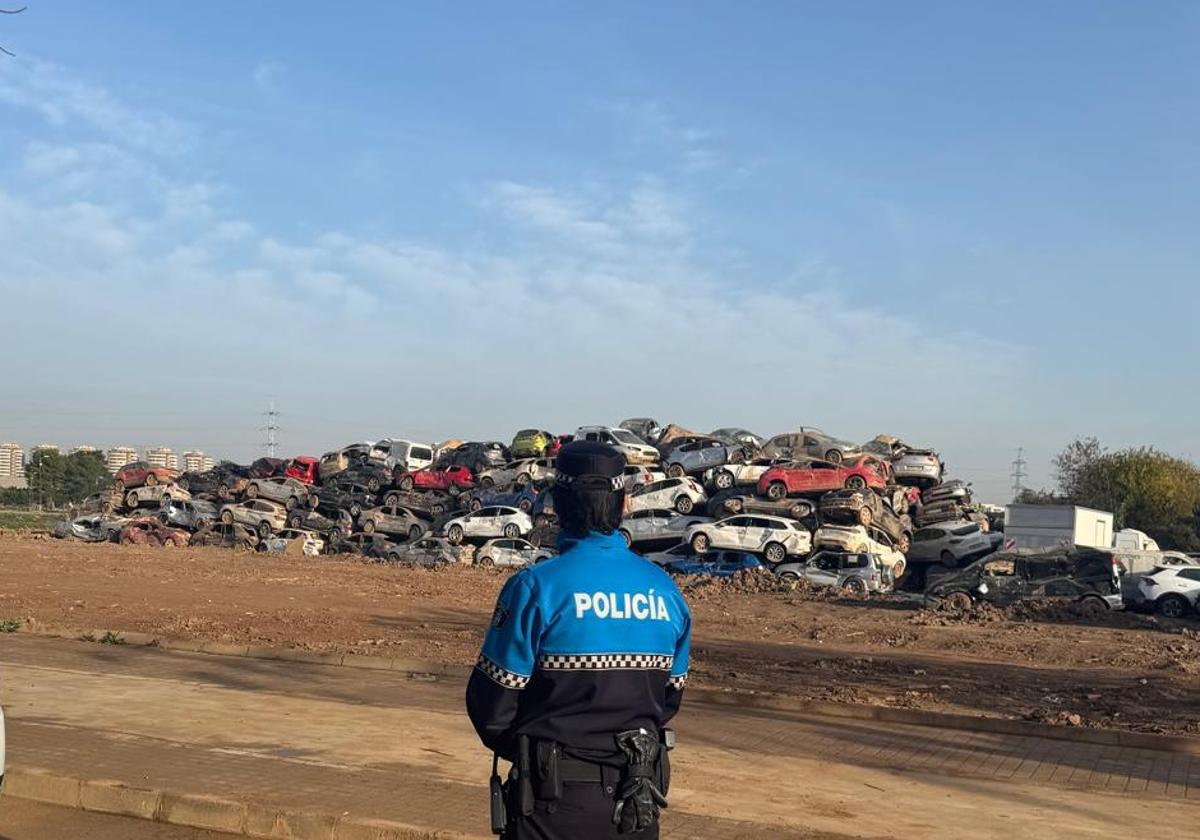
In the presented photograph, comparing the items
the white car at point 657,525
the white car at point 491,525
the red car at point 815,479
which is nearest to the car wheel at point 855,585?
the white car at point 657,525

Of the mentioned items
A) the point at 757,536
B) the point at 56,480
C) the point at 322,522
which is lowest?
the point at 56,480

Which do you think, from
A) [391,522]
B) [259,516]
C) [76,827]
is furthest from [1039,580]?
[259,516]

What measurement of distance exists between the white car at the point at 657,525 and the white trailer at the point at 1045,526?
367 inches

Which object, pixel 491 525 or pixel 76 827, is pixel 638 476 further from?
pixel 76 827

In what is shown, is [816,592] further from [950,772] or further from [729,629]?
[950,772]

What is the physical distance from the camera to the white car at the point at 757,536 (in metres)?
35.2

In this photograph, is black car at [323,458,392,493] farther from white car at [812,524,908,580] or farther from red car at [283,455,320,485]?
white car at [812,524,908,580]

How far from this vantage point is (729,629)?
24.0 m

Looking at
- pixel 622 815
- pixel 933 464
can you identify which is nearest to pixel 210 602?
pixel 622 815

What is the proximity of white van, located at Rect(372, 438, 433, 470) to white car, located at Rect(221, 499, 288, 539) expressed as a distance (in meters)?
4.96

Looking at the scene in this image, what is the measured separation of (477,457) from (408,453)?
3.15m

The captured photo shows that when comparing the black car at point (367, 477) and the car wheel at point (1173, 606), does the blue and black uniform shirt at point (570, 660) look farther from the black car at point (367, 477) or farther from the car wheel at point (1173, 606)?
the black car at point (367, 477)

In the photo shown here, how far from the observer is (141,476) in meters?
51.0

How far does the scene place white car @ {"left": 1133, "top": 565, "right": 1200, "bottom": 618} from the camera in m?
28.0
